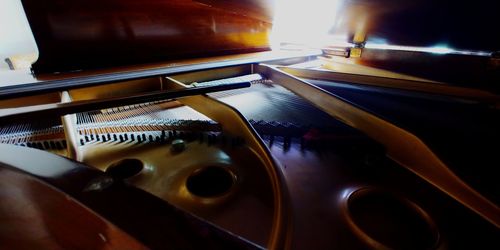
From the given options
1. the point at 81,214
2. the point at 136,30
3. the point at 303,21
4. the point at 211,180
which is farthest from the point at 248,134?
the point at 303,21

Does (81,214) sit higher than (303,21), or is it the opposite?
(303,21)

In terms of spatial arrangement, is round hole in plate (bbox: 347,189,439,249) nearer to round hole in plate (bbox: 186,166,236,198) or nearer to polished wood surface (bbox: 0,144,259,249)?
round hole in plate (bbox: 186,166,236,198)

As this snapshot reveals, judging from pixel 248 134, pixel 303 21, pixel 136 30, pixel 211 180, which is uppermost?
pixel 303 21

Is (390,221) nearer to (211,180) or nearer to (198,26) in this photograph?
(211,180)

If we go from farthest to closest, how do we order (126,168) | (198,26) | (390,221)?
(198,26)
(126,168)
(390,221)

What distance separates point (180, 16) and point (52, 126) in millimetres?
1592

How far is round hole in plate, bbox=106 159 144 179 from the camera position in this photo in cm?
153

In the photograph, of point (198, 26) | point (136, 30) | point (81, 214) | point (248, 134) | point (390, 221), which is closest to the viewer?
point (81, 214)

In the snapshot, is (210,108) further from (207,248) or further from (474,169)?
(474,169)

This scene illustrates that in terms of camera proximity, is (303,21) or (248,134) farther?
(303,21)

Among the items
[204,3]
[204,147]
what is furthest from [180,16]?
[204,147]

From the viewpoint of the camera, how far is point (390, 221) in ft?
3.92

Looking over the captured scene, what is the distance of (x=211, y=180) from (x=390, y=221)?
3.10 feet

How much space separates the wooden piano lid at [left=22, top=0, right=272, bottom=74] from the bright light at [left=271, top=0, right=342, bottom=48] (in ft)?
0.63
